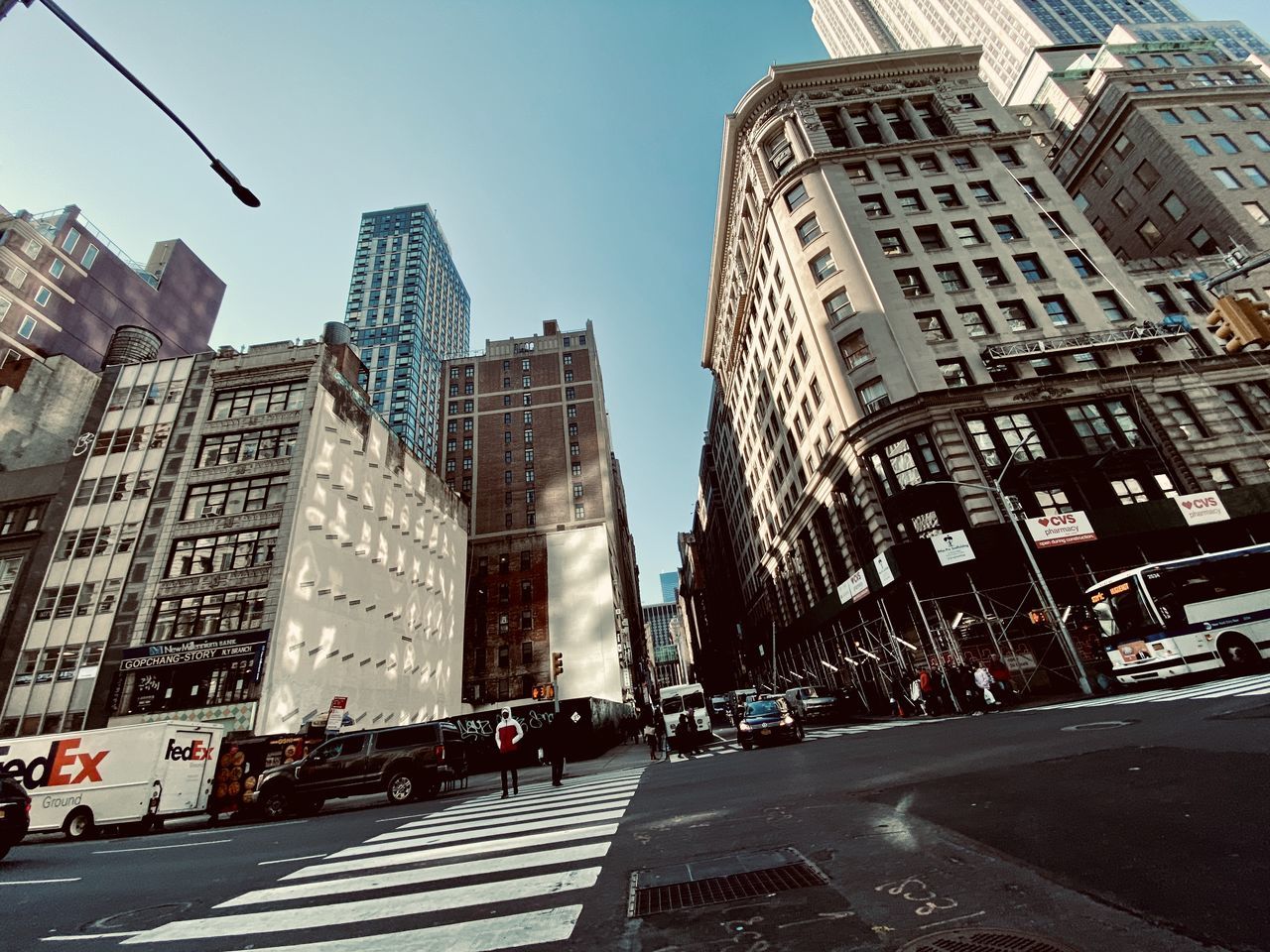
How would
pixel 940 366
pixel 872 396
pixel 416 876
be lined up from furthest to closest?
pixel 872 396 < pixel 940 366 < pixel 416 876

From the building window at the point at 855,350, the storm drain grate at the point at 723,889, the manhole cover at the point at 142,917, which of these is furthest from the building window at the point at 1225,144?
the manhole cover at the point at 142,917

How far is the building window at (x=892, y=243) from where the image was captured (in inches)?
1363

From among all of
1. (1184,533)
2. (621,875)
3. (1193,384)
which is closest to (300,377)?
(621,875)

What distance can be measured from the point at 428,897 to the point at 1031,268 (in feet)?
135

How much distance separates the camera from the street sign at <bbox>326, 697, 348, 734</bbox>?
3014 cm

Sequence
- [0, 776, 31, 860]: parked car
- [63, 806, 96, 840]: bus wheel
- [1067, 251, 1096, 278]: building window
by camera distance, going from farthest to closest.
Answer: [1067, 251, 1096, 278]: building window < [63, 806, 96, 840]: bus wheel < [0, 776, 31, 860]: parked car

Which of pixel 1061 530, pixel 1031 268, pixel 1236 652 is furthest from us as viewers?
pixel 1031 268

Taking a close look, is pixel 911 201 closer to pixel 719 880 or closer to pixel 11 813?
pixel 719 880

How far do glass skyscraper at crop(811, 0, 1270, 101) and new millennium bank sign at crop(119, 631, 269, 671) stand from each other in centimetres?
8360

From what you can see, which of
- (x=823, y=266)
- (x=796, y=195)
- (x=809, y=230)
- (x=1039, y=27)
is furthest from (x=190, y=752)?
(x=1039, y=27)

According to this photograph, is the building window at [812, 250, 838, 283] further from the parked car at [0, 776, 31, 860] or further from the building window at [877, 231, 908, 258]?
the parked car at [0, 776, 31, 860]

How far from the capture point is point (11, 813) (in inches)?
392

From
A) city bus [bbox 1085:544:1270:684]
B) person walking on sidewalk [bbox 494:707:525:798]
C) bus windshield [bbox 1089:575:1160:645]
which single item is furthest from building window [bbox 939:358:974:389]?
person walking on sidewalk [bbox 494:707:525:798]

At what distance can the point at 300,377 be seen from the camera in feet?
118
